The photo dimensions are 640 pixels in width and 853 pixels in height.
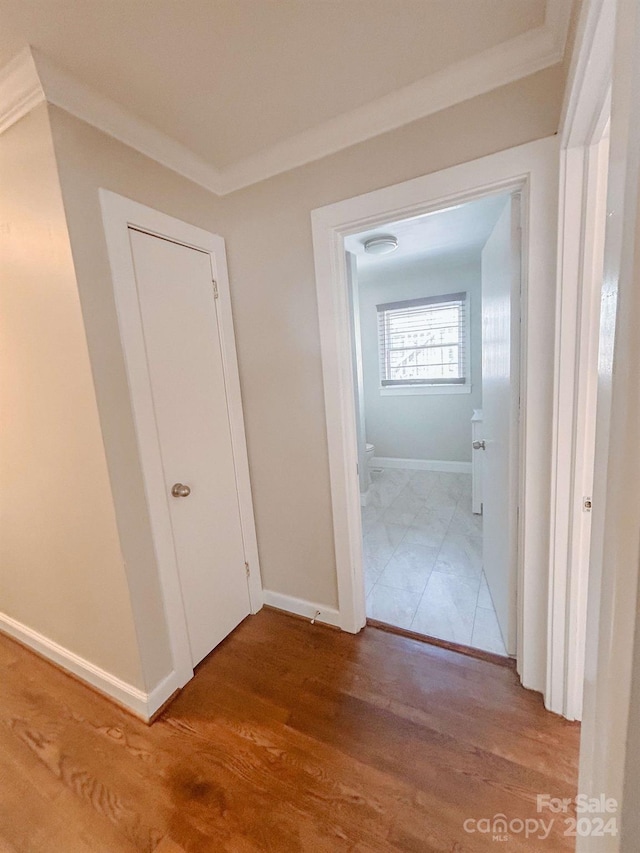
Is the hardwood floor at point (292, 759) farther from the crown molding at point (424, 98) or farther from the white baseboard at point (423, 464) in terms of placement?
the white baseboard at point (423, 464)

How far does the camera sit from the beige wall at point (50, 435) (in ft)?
3.97

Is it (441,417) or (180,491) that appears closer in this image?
(180,491)

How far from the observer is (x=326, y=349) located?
5.30ft

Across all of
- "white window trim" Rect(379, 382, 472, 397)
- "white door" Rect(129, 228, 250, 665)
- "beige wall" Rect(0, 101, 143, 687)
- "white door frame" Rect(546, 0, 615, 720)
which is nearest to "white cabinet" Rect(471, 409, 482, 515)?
"white window trim" Rect(379, 382, 472, 397)

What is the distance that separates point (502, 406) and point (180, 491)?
1.53 m

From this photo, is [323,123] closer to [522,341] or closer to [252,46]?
[252,46]

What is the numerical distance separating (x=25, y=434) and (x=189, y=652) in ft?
4.05

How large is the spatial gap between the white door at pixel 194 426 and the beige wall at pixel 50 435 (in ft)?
0.84

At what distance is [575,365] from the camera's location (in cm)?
116

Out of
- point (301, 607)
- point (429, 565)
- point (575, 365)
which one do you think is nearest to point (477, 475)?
point (429, 565)

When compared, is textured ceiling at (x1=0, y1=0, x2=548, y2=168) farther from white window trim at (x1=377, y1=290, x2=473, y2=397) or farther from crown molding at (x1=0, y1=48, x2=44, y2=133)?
white window trim at (x1=377, y1=290, x2=473, y2=397)

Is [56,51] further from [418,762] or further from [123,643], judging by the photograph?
[418,762]

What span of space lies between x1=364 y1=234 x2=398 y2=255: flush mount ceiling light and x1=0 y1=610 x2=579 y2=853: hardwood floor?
2893 millimetres

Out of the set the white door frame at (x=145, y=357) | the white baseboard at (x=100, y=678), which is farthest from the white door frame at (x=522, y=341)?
the white baseboard at (x=100, y=678)
